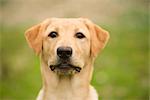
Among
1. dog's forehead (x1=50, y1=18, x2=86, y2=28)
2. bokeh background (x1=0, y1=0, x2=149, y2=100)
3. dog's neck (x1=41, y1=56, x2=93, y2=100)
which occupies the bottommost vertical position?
bokeh background (x1=0, y1=0, x2=149, y2=100)

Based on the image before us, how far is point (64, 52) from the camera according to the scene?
6.75 metres

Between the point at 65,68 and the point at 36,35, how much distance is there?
46 centimetres

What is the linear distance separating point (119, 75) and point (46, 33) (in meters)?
5.60

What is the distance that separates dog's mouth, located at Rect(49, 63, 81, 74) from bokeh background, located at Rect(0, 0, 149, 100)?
431 cm

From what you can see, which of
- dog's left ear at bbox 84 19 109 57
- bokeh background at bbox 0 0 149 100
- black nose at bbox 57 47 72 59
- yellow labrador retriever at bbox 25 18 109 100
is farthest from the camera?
bokeh background at bbox 0 0 149 100

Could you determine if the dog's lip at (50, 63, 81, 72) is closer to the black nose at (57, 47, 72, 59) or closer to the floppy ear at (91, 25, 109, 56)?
the black nose at (57, 47, 72, 59)

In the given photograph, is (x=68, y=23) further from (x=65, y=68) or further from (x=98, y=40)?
(x=65, y=68)

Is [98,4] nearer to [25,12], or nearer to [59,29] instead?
[25,12]

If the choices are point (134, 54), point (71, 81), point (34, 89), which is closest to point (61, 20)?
point (71, 81)

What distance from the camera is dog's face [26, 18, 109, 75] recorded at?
6.82m

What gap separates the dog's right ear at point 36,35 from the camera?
7020 mm

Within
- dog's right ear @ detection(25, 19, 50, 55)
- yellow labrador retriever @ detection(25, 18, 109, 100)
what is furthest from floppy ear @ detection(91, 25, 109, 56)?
dog's right ear @ detection(25, 19, 50, 55)

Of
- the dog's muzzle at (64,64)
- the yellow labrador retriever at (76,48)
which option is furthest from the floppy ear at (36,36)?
the dog's muzzle at (64,64)

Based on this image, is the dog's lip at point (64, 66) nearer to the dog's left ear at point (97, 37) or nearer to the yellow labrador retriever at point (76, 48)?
the yellow labrador retriever at point (76, 48)
